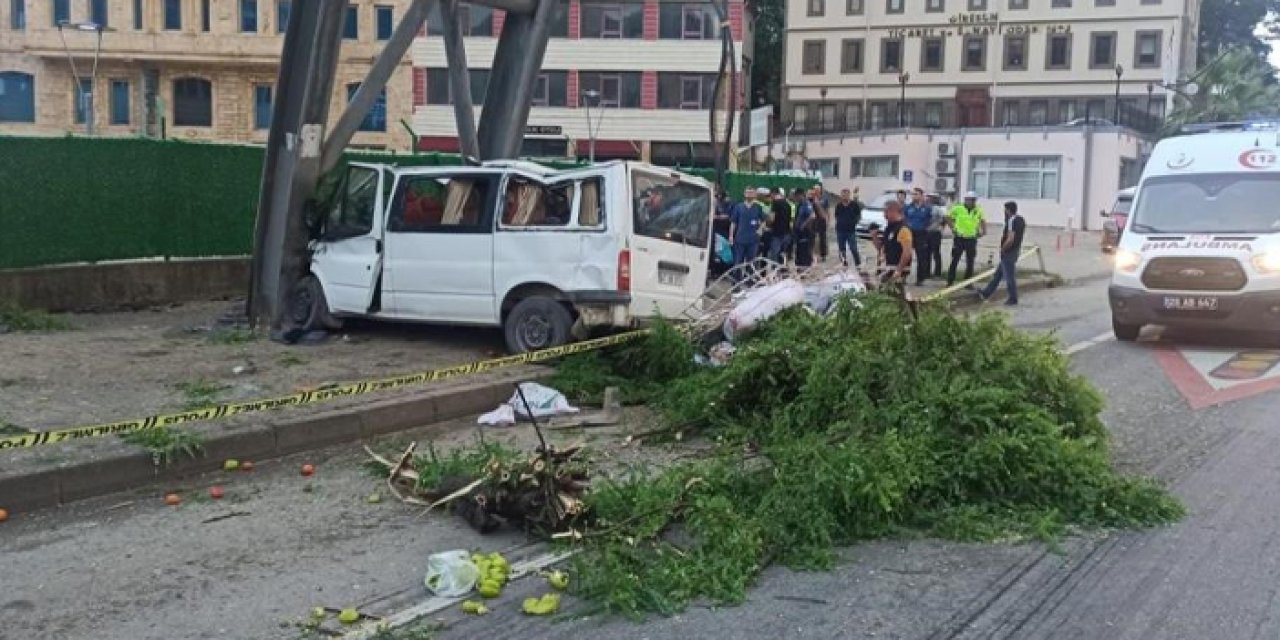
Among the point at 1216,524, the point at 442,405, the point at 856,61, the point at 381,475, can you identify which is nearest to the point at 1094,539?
the point at 1216,524

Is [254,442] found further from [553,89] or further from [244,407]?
[553,89]

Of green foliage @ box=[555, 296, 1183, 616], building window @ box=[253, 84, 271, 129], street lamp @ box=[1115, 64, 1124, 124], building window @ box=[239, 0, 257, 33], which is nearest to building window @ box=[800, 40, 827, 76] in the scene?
street lamp @ box=[1115, 64, 1124, 124]

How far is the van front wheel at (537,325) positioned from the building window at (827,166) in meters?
46.8

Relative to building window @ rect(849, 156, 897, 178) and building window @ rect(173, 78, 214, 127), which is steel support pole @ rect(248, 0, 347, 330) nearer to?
building window @ rect(173, 78, 214, 127)

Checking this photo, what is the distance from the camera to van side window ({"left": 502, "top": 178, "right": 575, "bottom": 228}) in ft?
33.9

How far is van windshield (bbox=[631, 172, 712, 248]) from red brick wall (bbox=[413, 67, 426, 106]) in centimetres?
4202

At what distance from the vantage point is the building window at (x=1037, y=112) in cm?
5784

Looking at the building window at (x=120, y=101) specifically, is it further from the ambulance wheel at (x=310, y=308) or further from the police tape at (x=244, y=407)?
the police tape at (x=244, y=407)

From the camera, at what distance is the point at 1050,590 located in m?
5.13

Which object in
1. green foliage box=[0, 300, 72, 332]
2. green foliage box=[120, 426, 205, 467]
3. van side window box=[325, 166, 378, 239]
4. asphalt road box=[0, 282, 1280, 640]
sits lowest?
asphalt road box=[0, 282, 1280, 640]

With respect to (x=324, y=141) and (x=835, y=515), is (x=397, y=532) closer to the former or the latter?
(x=835, y=515)

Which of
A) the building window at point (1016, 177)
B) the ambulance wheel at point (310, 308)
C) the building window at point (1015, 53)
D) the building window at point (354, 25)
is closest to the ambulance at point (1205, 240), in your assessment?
the ambulance wheel at point (310, 308)

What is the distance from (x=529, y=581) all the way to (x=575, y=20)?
4809 cm

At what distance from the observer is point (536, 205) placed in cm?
1048
